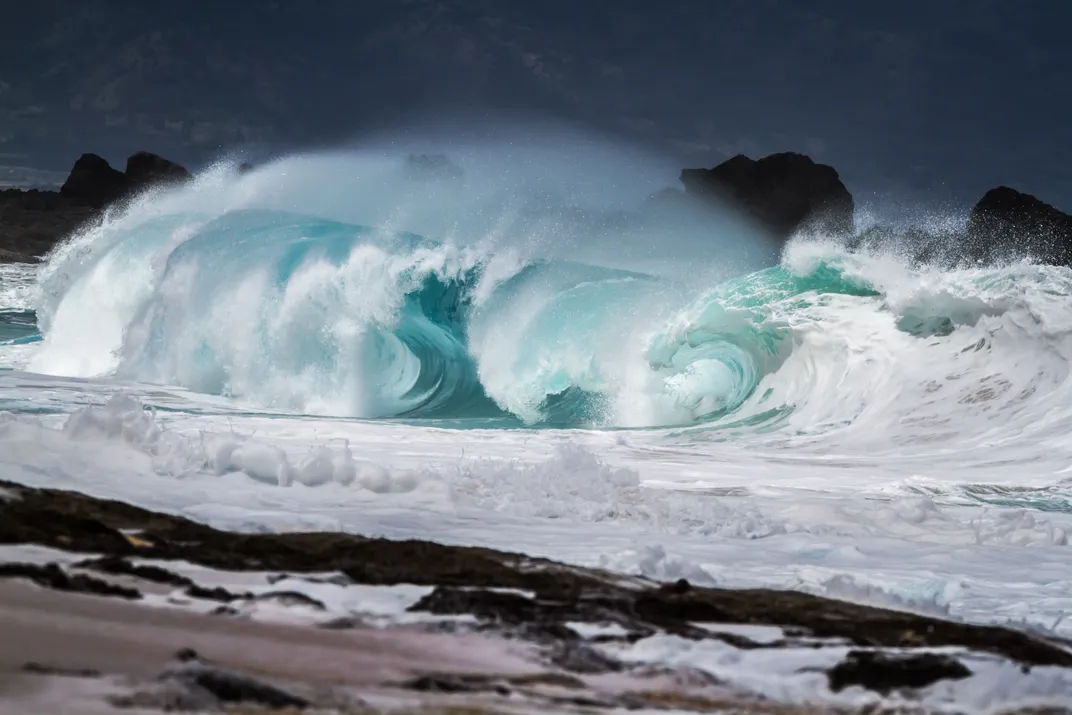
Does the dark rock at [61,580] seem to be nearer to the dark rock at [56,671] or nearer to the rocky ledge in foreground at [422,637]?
the rocky ledge in foreground at [422,637]

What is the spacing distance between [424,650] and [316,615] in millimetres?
464

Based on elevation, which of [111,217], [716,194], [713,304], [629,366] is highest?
[716,194]

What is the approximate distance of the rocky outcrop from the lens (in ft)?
179

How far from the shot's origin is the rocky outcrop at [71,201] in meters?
54.7

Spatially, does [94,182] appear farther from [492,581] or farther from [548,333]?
[492,581]

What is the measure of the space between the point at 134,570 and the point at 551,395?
10.1 metres

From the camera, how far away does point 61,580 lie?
3.43 m

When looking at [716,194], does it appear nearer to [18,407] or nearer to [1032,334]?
[1032,334]

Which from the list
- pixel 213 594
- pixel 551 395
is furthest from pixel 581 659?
pixel 551 395

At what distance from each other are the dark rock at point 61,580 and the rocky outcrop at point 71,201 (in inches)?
2074

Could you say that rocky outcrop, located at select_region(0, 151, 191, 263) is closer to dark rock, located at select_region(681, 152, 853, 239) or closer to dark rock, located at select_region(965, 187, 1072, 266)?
dark rock, located at select_region(681, 152, 853, 239)

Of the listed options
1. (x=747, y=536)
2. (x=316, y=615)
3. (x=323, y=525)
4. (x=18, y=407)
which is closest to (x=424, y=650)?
(x=316, y=615)

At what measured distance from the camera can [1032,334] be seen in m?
11.0

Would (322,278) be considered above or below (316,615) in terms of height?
above
